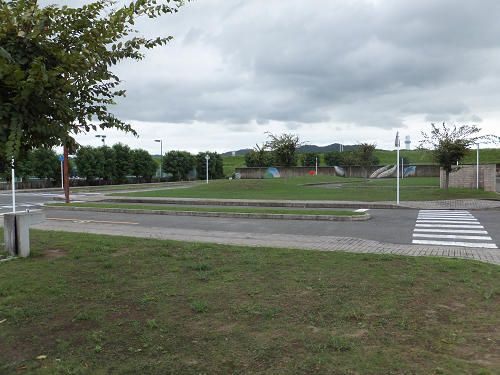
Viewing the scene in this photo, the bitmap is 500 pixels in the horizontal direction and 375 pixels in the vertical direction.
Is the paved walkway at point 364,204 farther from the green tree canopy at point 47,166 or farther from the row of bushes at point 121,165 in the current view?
the green tree canopy at point 47,166

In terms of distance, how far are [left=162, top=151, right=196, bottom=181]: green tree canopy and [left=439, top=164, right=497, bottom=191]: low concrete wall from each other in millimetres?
43558

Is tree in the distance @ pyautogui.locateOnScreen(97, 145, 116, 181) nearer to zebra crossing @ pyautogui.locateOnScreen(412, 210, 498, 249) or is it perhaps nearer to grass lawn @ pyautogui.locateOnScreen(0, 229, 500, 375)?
zebra crossing @ pyautogui.locateOnScreen(412, 210, 498, 249)

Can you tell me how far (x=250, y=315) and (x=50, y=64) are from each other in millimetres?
3442

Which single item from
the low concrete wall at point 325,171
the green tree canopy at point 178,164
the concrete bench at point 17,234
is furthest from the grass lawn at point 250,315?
the green tree canopy at point 178,164

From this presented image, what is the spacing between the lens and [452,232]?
38.0ft

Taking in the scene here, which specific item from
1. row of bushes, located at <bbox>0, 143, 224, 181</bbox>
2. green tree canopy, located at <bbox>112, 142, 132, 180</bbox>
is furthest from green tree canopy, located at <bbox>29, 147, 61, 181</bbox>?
green tree canopy, located at <bbox>112, 142, 132, 180</bbox>

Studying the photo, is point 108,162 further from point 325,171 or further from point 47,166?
point 325,171

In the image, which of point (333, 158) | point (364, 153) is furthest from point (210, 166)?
point (364, 153)

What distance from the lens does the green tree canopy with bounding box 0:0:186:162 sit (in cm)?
333

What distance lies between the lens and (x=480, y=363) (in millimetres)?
3443

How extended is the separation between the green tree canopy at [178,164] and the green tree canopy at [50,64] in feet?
200

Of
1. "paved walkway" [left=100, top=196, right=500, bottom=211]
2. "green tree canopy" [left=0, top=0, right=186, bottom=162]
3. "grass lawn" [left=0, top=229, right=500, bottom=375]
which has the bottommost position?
"paved walkway" [left=100, top=196, right=500, bottom=211]

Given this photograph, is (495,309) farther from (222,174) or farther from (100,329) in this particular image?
(222,174)

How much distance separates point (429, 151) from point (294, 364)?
2370 centimetres
